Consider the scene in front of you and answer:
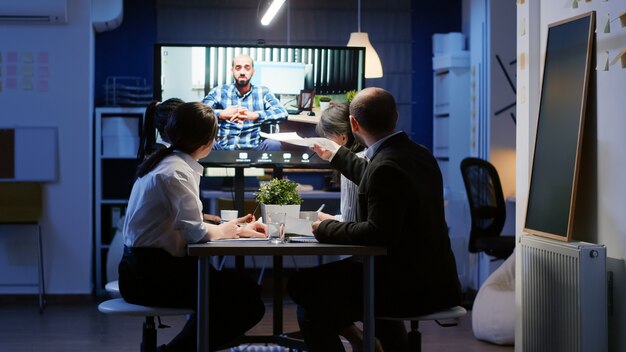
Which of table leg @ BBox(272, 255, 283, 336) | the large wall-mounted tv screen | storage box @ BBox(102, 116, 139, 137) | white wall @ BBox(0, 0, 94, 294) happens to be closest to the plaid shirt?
the large wall-mounted tv screen

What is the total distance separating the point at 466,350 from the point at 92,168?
11.9 ft

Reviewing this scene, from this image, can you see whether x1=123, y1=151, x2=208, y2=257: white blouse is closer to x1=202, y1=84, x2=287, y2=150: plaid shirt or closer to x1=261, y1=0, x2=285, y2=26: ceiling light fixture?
x1=202, y1=84, x2=287, y2=150: plaid shirt

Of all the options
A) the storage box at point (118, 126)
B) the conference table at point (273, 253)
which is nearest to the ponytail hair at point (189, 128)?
the conference table at point (273, 253)

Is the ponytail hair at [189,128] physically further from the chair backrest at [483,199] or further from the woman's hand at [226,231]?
the chair backrest at [483,199]

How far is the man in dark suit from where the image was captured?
323 centimetres

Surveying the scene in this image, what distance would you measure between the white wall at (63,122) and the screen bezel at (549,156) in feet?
13.4

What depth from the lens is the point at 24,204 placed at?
7.09 metres

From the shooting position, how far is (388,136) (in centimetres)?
348

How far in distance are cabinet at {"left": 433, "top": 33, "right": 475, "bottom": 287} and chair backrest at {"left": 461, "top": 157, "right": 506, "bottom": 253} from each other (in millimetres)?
999

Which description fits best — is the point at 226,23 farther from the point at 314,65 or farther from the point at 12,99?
the point at 314,65

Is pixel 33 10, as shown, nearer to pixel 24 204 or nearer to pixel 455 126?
pixel 24 204

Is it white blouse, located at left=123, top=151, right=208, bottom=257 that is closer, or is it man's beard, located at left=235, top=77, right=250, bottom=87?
white blouse, located at left=123, top=151, right=208, bottom=257

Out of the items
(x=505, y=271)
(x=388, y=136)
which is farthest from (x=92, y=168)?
(x=388, y=136)

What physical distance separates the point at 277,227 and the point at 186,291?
1.35ft
